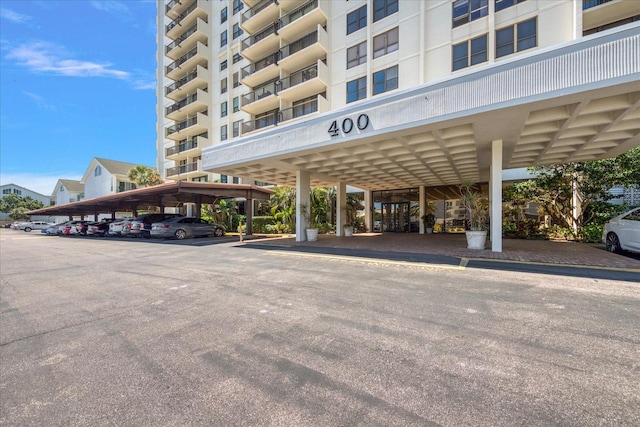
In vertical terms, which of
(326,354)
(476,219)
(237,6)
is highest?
(237,6)

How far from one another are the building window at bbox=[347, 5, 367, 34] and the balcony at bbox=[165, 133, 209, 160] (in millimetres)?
19457

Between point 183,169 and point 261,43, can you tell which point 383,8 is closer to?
point 261,43

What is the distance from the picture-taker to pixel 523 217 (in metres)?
16.4

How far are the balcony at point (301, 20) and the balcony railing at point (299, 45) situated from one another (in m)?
0.83

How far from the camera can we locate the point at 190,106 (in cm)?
3234

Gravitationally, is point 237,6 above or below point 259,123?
above

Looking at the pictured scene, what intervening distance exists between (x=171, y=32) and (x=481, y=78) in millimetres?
40149

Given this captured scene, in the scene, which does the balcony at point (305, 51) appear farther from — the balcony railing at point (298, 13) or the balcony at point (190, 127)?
the balcony at point (190, 127)

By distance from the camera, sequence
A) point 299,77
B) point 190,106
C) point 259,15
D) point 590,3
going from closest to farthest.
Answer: point 590,3 → point 299,77 → point 259,15 → point 190,106

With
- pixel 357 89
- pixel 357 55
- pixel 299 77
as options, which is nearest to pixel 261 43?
pixel 299 77

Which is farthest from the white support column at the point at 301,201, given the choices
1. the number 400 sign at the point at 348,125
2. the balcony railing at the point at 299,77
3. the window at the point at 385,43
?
the window at the point at 385,43

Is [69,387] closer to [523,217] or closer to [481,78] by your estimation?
[481,78]

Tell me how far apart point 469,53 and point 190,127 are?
28.2m

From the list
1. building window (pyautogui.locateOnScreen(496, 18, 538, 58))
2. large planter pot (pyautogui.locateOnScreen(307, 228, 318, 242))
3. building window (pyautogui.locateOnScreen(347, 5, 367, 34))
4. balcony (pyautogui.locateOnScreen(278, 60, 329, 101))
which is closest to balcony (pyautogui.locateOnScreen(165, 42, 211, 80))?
balcony (pyautogui.locateOnScreen(278, 60, 329, 101))
